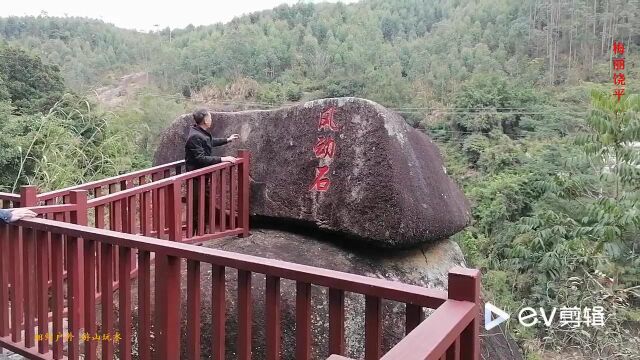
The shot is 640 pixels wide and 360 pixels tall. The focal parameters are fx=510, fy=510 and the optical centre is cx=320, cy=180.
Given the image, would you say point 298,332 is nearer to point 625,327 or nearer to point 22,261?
point 22,261

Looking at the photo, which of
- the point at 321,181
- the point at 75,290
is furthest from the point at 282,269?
the point at 321,181

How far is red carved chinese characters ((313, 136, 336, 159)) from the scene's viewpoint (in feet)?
15.3

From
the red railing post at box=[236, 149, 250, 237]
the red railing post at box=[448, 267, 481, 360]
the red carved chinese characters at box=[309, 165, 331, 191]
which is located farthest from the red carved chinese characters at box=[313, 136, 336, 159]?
the red railing post at box=[448, 267, 481, 360]

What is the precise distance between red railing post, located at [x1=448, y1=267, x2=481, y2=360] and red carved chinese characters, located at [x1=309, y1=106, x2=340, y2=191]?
3.22 meters

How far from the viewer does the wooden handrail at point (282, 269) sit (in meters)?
1.42

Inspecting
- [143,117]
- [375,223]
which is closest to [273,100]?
[143,117]

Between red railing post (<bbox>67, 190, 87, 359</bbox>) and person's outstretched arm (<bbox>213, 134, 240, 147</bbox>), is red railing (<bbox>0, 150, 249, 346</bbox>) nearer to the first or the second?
red railing post (<bbox>67, 190, 87, 359</bbox>)

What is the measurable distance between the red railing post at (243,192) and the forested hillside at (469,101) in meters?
3.90

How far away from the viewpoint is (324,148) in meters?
4.70

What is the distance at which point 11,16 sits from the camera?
4691 centimetres

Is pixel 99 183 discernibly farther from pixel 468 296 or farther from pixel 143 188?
pixel 468 296

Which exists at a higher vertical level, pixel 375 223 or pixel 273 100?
pixel 273 100

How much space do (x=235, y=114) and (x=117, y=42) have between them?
48172 millimetres

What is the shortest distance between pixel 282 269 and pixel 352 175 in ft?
9.53
